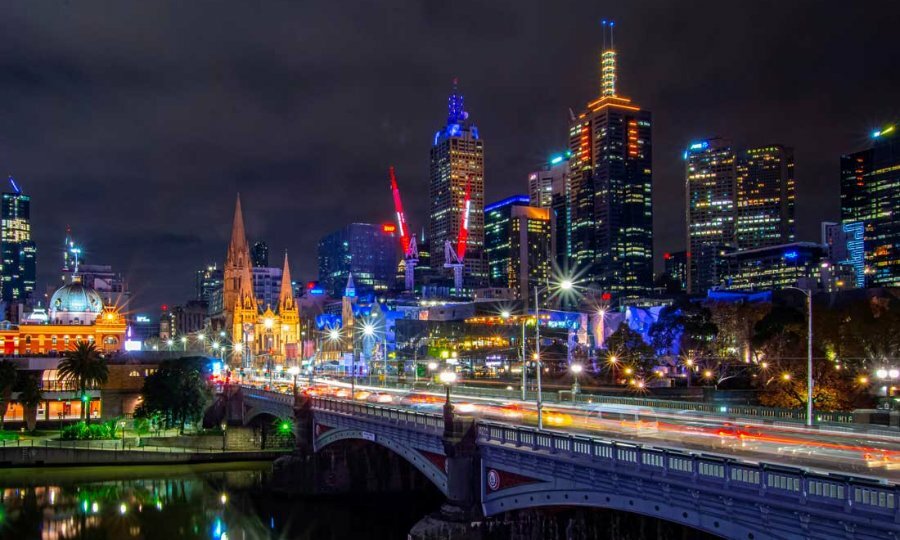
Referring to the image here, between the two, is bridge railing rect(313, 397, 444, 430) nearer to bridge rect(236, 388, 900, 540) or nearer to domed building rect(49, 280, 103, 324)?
bridge rect(236, 388, 900, 540)

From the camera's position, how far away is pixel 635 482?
2833 cm

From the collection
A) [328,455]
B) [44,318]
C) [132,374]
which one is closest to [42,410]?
[132,374]

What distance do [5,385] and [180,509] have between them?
51.3 m

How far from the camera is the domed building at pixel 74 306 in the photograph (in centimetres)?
18388

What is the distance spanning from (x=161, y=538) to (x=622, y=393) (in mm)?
58720

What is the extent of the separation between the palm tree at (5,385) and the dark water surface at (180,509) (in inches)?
1029

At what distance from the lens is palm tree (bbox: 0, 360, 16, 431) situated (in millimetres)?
103125

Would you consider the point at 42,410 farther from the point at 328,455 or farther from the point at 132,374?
the point at 328,455

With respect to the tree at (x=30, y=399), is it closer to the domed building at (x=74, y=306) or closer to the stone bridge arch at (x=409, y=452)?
the stone bridge arch at (x=409, y=452)

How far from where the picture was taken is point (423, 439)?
4519cm

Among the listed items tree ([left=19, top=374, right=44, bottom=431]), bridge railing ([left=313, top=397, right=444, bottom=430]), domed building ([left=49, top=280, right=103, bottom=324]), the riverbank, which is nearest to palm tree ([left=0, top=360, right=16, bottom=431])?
tree ([left=19, top=374, right=44, bottom=431])

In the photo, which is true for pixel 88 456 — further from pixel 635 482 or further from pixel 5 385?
pixel 635 482

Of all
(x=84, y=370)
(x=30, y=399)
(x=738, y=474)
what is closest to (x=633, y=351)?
(x=84, y=370)

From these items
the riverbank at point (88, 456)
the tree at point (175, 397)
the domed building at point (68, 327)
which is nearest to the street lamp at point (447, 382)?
the riverbank at point (88, 456)
